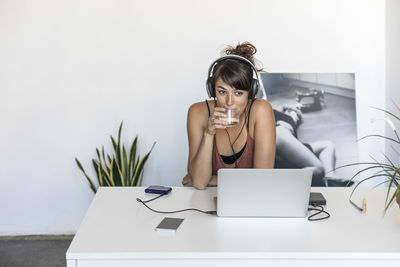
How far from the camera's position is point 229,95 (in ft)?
7.72

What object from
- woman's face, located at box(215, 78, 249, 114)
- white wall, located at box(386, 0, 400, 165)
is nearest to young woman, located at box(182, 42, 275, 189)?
woman's face, located at box(215, 78, 249, 114)

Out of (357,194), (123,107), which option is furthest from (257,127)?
(123,107)

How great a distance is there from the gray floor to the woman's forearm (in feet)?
4.90

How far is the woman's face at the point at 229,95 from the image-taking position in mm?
2340

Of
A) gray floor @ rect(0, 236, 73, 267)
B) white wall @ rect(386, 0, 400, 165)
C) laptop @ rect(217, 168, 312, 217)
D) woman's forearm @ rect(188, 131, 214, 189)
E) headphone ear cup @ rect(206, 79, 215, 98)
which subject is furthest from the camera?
white wall @ rect(386, 0, 400, 165)

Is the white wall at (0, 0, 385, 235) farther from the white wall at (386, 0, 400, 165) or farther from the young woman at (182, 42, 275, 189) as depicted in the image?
the young woman at (182, 42, 275, 189)

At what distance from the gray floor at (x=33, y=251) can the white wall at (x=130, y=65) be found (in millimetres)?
204

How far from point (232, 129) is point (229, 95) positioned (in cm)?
33

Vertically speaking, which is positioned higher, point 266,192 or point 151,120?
point 151,120

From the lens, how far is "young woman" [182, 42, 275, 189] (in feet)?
7.56

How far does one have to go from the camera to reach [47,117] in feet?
12.0

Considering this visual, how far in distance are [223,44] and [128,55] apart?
757 millimetres

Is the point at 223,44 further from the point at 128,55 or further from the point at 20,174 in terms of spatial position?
the point at 20,174

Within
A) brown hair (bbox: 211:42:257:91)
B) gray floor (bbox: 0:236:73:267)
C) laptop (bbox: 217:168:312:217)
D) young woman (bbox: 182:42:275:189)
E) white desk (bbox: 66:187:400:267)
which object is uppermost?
brown hair (bbox: 211:42:257:91)
